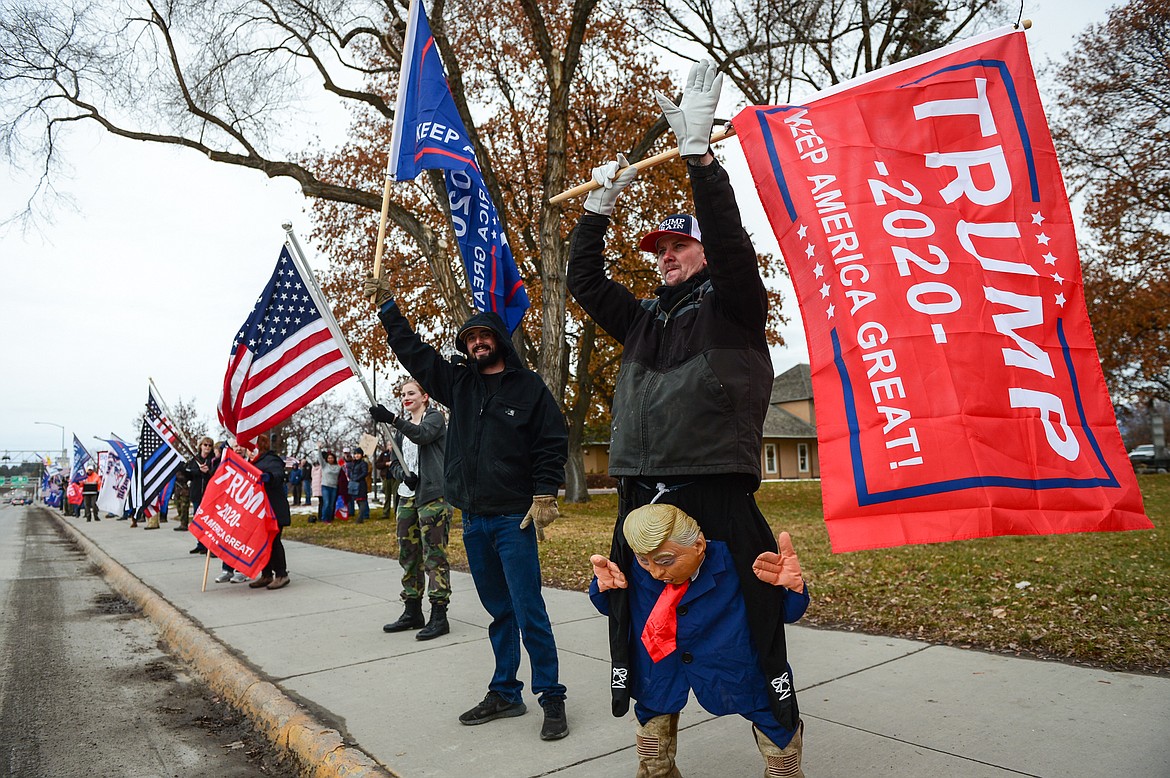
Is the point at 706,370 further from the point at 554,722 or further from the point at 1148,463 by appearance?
the point at 1148,463

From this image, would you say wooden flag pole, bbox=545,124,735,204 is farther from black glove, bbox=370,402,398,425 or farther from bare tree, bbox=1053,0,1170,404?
bare tree, bbox=1053,0,1170,404

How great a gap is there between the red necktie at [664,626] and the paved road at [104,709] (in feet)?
7.41

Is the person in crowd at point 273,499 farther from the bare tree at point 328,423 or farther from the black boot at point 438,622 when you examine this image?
the bare tree at point 328,423

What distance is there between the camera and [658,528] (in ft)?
8.50

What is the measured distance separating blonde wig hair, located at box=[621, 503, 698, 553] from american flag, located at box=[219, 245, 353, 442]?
185 inches

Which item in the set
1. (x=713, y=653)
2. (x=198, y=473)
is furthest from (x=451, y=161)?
(x=198, y=473)

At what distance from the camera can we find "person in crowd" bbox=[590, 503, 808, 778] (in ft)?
8.55

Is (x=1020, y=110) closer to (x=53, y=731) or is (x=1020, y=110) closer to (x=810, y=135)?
(x=810, y=135)

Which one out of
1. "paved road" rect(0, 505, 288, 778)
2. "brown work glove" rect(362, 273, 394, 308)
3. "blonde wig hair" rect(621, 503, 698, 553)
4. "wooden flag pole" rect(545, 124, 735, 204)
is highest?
"wooden flag pole" rect(545, 124, 735, 204)

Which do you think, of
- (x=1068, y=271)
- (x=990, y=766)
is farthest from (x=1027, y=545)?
(x=1068, y=271)

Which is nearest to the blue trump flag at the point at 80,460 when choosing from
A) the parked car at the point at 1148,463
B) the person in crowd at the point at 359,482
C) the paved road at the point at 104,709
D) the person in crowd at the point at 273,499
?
the person in crowd at the point at 359,482

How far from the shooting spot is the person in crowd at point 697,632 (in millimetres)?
2607

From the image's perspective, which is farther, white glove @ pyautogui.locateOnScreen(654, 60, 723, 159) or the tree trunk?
the tree trunk

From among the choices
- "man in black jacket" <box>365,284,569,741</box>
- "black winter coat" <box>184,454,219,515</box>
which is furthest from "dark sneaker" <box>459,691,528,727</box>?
"black winter coat" <box>184,454,219,515</box>
